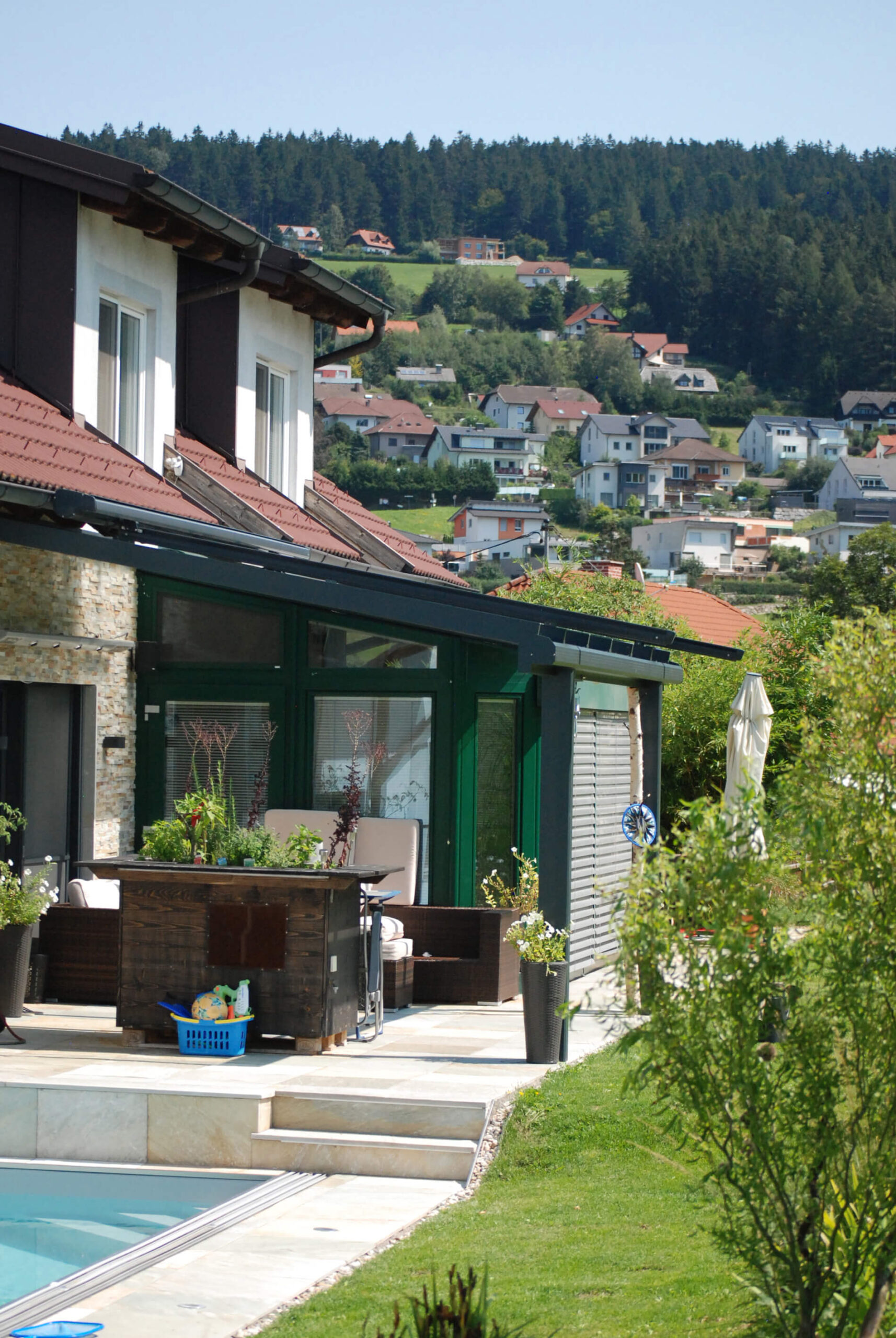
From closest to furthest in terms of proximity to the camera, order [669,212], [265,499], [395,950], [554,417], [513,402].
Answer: [395,950], [265,499], [554,417], [513,402], [669,212]

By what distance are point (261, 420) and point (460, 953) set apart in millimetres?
6193

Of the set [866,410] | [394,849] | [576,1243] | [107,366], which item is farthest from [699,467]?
[576,1243]

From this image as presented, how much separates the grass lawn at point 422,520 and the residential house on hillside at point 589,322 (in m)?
56.0

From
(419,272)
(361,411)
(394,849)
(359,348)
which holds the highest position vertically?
(419,272)

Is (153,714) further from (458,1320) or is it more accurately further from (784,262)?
(784,262)

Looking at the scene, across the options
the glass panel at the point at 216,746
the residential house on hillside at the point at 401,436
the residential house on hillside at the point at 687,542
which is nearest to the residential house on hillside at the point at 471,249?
the residential house on hillside at the point at 401,436

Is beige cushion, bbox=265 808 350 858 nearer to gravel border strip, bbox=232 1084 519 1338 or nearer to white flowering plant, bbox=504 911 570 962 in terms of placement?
white flowering plant, bbox=504 911 570 962

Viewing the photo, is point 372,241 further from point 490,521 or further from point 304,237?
point 490,521

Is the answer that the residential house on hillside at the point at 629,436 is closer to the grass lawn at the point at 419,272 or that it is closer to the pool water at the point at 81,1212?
the grass lawn at the point at 419,272

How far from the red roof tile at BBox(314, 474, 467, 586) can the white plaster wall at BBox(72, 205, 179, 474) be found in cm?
298

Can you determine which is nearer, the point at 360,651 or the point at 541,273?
the point at 360,651

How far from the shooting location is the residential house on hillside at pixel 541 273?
178250 millimetres

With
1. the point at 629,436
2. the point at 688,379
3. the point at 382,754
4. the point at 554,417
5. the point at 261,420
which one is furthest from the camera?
the point at 688,379

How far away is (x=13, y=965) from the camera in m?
8.96
